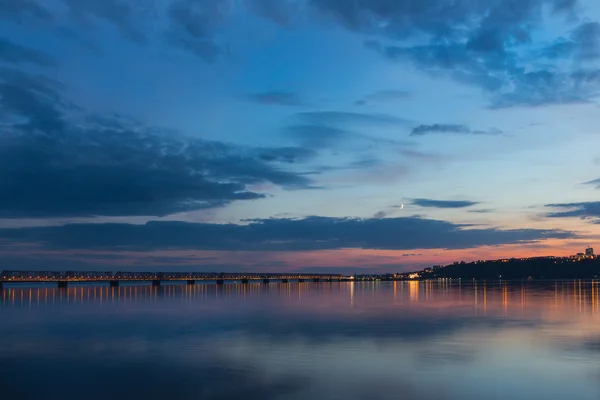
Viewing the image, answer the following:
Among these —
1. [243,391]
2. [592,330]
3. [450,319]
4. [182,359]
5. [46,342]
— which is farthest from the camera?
[450,319]

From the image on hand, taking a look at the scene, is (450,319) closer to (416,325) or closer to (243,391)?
(416,325)

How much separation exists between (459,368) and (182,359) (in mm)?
11599

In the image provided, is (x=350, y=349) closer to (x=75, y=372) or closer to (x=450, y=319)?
(x=75, y=372)

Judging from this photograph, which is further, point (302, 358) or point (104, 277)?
point (104, 277)

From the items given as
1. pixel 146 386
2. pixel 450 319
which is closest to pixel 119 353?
pixel 146 386

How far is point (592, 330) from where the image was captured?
1478 inches

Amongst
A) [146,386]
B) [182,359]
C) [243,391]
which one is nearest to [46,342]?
[182,359]

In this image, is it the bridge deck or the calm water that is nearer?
the calm water

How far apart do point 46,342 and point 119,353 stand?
6.81m

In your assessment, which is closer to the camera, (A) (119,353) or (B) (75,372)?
(B) (75,372)

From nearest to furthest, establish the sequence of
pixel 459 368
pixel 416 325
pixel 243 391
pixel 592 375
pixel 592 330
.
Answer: pixel 243 391 → pixel 592 375 → pixel 459 368 → pixel 592 330 → pixel 416 325

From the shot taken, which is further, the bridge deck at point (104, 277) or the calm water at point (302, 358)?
the bridge deck at point (104, 277)

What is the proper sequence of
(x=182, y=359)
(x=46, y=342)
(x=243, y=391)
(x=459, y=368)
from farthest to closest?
(x=46, y=342)
(x=182, y=359)
(x=459, y=368)
(x=243, y=391)

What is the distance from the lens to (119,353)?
95.1 ft
